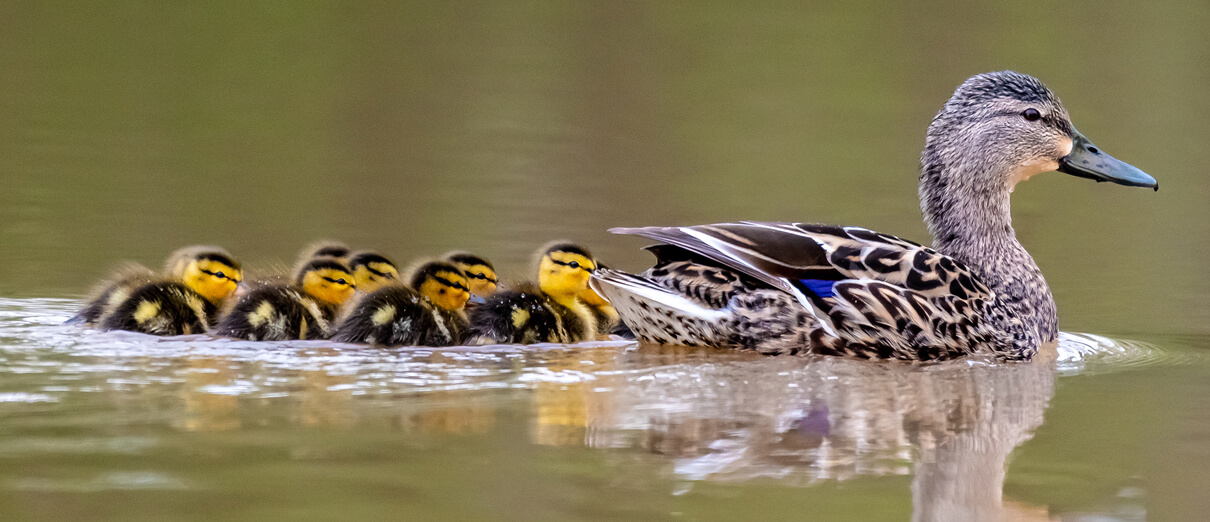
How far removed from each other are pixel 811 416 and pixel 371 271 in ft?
6.76

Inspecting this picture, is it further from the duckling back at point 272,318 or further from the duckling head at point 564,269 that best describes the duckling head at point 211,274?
the duckling head at point 564,269

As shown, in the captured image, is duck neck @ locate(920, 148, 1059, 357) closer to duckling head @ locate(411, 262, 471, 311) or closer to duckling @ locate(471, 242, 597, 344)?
duckling @ locate(471, 242, 597, 344)

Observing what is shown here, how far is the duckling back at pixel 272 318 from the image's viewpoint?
16.4 ft

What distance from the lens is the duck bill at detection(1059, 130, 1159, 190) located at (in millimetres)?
5758

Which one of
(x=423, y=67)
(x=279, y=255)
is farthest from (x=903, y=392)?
(x=423, y=67)

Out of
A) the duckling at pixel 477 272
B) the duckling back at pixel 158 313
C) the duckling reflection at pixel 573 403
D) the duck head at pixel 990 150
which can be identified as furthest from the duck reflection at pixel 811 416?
the duckling back at pixel 158 313

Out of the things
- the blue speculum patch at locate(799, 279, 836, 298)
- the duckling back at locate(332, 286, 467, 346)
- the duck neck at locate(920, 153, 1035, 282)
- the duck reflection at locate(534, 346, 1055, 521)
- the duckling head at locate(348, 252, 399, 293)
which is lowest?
the duck reflection at locate(534, 346, 1055, 521)

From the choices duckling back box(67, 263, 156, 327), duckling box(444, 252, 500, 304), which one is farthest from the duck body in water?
duckling back box(67, 263, 156, 327)

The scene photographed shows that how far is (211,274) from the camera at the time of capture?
5.32m

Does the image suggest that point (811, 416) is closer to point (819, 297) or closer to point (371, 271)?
point (819, 297)

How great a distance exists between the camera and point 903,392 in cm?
466

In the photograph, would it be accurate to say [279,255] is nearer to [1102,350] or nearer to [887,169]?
Result: [1102,350]

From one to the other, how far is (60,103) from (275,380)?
7.30m

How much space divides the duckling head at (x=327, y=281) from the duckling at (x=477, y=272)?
409 millimetres
